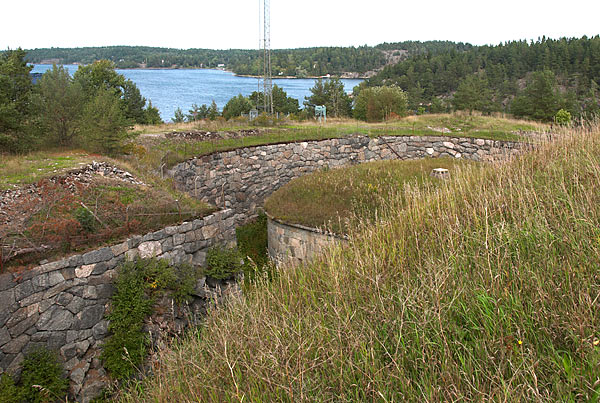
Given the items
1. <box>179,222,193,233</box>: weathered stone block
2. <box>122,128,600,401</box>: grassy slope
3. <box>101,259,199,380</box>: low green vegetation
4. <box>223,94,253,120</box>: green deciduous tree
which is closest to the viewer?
<box>122,128,600,401</box>: grassy slope

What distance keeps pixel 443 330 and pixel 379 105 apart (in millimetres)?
32643

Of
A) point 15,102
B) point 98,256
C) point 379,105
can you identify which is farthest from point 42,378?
point 379,105

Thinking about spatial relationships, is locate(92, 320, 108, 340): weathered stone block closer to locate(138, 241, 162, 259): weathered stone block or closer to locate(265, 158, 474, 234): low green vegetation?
locate(138, 241, 162, 259): weathered stone block

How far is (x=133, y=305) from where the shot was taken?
23.5 feet

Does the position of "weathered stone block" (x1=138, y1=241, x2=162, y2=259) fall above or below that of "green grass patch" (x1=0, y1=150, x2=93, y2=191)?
below

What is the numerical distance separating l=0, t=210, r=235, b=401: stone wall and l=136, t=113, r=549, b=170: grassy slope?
6.66 metres

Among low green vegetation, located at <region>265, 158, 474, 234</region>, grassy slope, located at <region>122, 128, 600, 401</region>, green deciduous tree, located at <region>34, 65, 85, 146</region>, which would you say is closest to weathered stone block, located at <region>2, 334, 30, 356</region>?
grassy slope, located at <region>122, 128, 600, 401</region>

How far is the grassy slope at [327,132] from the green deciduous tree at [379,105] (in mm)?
5803

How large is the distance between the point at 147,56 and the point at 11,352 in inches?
7535

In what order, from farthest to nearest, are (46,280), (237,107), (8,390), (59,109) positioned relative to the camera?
(237,107) < (59,109) < (46,280) < (8,390)

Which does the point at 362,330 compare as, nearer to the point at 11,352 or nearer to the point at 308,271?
the point at 308,271

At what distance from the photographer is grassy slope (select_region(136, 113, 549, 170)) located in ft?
51.5

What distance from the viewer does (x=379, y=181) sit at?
13148 millimetres

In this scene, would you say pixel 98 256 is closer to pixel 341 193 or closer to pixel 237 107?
pixel 341 193
